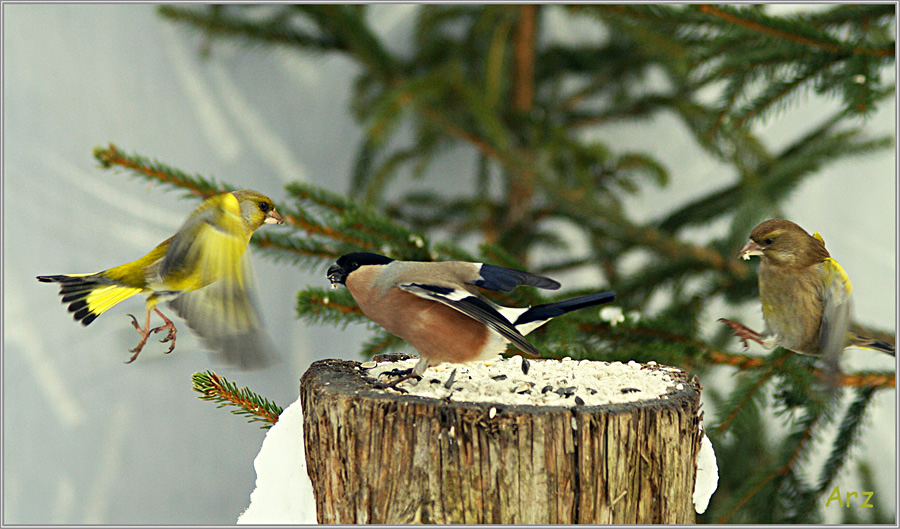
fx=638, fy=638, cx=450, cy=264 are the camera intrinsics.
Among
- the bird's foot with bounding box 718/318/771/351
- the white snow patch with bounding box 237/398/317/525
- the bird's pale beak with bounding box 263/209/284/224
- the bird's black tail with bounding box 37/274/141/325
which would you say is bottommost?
the white snow patch with bounding box 237/398/317/525

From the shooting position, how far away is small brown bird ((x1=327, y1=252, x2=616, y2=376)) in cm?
64

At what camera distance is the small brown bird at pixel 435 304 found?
0.64 m

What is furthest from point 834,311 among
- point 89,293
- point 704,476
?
point 89,293

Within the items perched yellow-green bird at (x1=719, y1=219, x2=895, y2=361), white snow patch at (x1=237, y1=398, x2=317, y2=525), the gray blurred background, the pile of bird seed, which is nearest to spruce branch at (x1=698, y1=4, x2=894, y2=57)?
perched yellow-green bird at (x1=719, y1=219, x2=895, y2=361)

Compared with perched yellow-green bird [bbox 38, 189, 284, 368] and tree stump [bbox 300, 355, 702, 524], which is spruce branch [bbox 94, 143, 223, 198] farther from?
tree stump [bbox 300, 355, 702, 524]

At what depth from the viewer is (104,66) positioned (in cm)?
172

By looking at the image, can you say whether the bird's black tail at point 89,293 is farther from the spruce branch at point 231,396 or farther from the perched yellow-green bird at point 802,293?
the perched yellow-green bird at point 802,293

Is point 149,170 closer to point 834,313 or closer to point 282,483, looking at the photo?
point 282,483

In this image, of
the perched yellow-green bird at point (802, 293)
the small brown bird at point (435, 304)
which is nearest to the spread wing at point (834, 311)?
the perched yellow-green bird at point (802, 293)

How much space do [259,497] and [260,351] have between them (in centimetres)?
26

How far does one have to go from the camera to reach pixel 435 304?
659 mm

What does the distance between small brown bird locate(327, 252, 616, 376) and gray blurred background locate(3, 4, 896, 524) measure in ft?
2.62

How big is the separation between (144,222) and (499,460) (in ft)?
5.06

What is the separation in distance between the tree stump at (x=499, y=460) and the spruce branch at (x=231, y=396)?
0.39ft
